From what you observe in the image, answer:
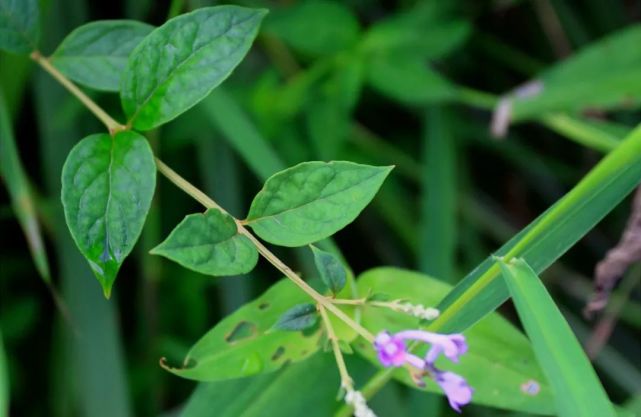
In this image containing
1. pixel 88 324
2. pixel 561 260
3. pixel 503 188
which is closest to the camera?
pixel 88 324

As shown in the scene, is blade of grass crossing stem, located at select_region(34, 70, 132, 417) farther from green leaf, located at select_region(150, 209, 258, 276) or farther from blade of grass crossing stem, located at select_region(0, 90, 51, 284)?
green leaf, located at select_region(150, 209, 258, 276)

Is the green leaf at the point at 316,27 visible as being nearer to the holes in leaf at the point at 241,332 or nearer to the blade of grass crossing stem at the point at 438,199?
the blade of grass crossing stem at the point at 438,199

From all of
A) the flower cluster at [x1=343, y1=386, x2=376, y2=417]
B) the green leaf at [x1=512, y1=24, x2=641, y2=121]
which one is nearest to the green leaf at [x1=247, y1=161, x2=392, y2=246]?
the flower cluster at [x1=343, y1=386, x2=376, y2=417]

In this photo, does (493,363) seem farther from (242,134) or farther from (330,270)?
(242,134)

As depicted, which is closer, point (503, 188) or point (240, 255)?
point (240, 255)

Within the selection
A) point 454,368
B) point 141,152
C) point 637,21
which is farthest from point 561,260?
point 141,152

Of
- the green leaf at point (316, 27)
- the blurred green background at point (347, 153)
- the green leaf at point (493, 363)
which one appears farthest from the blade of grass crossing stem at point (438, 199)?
the green leaf at point (493, 363)

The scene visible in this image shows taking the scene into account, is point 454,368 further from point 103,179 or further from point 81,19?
point 81,19
